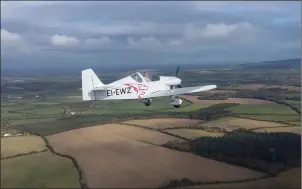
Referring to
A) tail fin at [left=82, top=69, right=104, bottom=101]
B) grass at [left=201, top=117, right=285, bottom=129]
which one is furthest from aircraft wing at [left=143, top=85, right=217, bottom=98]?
grass at [left=201, top=117, right=285, bottom=129]

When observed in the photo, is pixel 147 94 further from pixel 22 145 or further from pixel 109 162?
pixel 22 145

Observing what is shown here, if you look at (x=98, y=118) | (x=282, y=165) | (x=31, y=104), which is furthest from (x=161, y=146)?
(x=31, y=104)

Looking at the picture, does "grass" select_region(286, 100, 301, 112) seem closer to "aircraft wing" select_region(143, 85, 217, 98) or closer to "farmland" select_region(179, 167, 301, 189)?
"farmland" select_region(179, 167, 301, 189)

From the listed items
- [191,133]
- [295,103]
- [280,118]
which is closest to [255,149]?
[191,133]

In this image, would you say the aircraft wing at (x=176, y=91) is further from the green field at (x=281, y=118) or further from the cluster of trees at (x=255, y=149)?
the green field at (x=281, y=118)

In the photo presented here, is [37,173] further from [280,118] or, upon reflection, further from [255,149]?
[280,118]

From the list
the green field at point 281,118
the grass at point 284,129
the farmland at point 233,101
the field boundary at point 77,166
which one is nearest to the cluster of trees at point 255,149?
the grass at point 284,129

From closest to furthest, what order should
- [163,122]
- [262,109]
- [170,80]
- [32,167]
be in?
1. [170,80]
2. [32,167]
3. [163,122]
4. [262,109]
